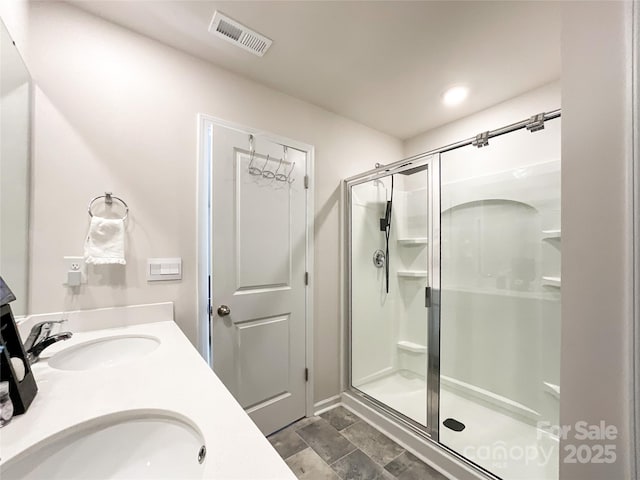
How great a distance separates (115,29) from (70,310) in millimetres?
1445

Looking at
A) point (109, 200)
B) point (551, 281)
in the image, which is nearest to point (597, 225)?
point (551, 281)

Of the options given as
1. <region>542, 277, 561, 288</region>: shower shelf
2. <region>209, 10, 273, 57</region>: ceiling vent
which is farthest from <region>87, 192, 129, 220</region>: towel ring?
<region>542, 277, 561, 288</region>: shower shelf

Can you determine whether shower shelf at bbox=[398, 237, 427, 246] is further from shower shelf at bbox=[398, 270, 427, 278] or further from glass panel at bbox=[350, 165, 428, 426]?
shower shelf at bbox=[398, 270, 427, 278]

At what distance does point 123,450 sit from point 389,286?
7.30 feet

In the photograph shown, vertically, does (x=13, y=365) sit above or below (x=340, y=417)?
above

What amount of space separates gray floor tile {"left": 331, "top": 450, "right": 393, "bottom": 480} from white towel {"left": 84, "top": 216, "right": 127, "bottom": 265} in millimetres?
1641

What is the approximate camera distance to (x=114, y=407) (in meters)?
0.63

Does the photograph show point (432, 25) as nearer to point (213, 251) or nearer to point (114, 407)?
point (213, 251)

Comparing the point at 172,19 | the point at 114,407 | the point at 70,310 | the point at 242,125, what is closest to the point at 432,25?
the point at 242,125

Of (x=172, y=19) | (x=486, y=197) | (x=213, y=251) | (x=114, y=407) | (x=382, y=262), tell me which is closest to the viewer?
(x=114, y=407)

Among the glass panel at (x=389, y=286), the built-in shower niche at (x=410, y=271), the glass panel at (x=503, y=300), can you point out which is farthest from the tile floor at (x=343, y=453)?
the built-in shower niche at (x=410, y=271)

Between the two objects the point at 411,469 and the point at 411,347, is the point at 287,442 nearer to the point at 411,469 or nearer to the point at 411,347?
the point at 411,469

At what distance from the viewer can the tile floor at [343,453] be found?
4.83 ft

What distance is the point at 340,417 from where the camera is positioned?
6.61 feet
